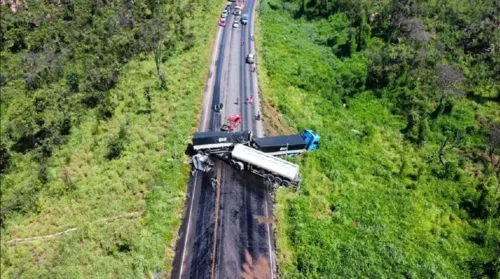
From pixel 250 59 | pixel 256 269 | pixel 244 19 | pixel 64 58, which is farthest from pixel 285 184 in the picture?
pixel 64 58

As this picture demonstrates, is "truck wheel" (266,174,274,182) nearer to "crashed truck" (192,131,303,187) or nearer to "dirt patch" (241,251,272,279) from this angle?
"crashed truck" (192,131,303,187)

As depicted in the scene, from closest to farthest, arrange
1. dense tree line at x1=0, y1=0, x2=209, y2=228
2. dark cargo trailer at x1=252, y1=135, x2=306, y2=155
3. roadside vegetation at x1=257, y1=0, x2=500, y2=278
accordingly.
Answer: roadside vegetation at x1=257, y1=0, x2=500, y2=278 → dark cargo trailer at x1=252, y1=135, x2=306, y2=155 → dense tree line at x1=0, y1=0, x2=209, y2=228

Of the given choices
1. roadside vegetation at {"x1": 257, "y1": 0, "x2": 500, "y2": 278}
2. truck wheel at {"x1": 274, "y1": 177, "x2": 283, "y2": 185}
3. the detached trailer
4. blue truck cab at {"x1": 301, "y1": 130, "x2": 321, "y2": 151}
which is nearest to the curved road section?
the detached trailer

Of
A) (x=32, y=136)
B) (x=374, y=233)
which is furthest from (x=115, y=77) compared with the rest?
(x=374, y=233)

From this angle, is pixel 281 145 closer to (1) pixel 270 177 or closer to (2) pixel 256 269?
(1) pixel 270 177

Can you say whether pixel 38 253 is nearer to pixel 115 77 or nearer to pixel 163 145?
pixel 163 145

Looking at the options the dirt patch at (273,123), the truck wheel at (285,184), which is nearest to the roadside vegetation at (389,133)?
the dirt patch at (273,123)

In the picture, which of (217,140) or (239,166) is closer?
(239,166)
